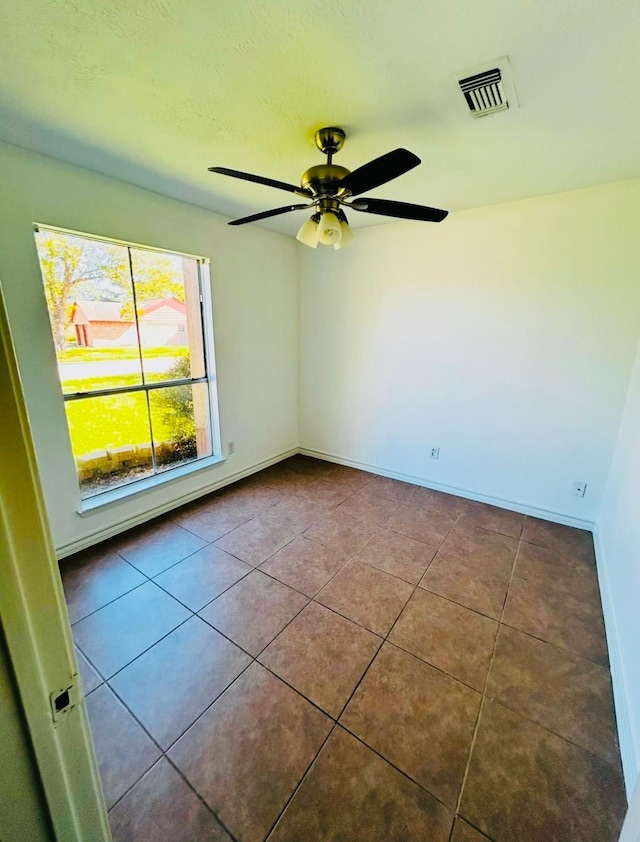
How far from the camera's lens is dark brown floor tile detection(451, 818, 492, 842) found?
41.5 inches

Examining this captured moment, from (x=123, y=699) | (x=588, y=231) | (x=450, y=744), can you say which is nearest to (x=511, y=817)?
(x=450, y=744)

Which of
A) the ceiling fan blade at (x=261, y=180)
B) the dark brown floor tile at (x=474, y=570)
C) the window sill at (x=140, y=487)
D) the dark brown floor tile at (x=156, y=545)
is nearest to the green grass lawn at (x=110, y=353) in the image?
the window sill at (x=140, y=487)

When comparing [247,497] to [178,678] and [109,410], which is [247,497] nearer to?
[109,410]

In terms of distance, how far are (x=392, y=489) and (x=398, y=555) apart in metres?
0.99

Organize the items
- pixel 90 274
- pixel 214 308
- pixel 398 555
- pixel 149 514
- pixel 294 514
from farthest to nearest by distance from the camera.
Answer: pixel 214 308, pixel 294 514, pixel 149 514, pixel 398 555, pixel 90 274

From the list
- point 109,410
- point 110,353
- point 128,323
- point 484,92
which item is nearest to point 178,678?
point 109,410

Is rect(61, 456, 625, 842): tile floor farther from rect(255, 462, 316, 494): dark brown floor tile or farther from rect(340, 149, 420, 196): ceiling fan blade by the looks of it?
rect(340, 149, 420, 196): ceiling fan blade

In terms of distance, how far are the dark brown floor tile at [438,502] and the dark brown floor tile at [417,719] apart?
146 cm

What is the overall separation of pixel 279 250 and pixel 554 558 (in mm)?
3533

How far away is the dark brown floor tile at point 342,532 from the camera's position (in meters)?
2.45

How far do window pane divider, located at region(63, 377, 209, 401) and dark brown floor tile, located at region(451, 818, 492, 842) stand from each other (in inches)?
108

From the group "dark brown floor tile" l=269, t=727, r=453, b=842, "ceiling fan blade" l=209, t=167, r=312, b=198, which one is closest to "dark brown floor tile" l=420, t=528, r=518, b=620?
"dark brown floor tile" l=269, t=727, r=453, b=842

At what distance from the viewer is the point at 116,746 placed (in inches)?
50.1

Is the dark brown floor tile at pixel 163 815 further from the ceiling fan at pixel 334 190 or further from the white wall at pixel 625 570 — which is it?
the ceiling fan at pixel 334 190
